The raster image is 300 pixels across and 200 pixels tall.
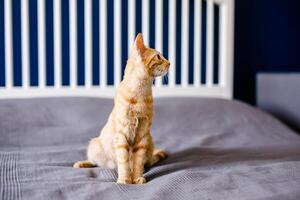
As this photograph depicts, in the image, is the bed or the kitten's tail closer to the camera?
the bed

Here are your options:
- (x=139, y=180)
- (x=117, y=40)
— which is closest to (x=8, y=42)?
(x=117, y=40)

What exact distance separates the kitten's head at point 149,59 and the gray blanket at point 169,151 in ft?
0.88

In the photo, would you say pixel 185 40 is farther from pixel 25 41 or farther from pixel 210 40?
pixel 25 41

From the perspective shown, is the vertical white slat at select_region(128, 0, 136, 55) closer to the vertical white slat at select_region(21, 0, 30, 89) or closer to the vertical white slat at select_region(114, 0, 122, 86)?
the vertical white slat at select_region(114, 0, 122, 86)

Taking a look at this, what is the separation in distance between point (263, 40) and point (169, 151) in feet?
4.16

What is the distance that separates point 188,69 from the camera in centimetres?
229

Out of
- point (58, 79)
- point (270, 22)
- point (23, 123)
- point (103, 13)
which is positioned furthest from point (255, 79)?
point (23, 123)

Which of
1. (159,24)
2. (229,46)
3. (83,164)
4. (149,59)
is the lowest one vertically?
(83,164)

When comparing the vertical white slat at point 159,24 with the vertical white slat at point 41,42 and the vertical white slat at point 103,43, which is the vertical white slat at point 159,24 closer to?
the vertical white slat at point 103,43

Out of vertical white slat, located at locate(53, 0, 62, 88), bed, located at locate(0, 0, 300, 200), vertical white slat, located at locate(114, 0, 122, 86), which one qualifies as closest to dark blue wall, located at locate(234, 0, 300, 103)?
bed, located at locate(0, 0, 300, 200)

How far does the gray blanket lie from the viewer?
0.96 meters

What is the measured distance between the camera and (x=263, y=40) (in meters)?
2.45

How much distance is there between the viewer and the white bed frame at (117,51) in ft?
6.50

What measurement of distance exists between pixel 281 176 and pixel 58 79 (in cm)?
125
